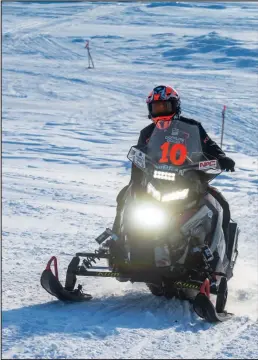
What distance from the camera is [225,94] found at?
80.2 feet

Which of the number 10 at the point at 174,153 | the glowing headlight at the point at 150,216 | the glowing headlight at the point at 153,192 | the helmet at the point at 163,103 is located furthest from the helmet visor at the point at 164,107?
the glowing headlight at the point at 150,216

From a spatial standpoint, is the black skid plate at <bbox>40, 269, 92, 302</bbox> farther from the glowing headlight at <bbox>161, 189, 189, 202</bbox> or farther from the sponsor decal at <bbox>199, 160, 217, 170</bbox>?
the sponsor decal at <bbox>199, 160, 217, 170</bbox>

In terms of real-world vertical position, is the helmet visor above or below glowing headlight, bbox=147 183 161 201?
above

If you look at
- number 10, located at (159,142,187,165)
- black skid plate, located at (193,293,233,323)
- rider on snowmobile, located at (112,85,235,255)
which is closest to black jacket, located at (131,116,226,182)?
rider on snowmobile, located at (112,85,235,255)

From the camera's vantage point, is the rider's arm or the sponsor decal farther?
the rider's arm

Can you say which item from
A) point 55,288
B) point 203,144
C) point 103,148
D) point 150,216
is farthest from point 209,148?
point 103,148

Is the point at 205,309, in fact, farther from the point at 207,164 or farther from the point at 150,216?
the point at 207,164

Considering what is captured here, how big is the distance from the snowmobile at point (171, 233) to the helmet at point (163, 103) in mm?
89

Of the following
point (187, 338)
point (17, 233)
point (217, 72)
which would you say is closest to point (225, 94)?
point (217, 72)

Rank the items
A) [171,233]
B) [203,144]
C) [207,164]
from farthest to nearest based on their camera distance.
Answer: [203,144] < [207,164] < [171,233]

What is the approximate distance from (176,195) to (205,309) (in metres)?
0.97

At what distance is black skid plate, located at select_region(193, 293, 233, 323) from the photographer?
5.56m

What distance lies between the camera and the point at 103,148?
1675 centimetres

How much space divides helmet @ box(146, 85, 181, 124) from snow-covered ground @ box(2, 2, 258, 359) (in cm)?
161
